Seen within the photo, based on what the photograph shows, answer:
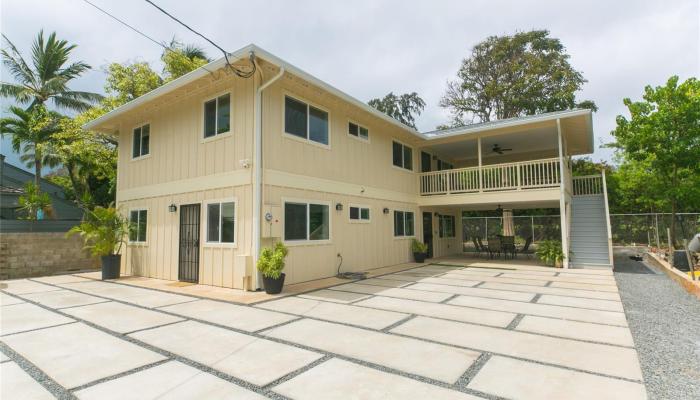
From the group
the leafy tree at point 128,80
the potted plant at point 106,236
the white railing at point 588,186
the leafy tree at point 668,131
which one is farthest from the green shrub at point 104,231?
the leafy tree at point 668,131

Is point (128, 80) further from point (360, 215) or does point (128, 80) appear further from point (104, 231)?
point (360, 215)

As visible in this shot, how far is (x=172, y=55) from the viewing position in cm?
1496

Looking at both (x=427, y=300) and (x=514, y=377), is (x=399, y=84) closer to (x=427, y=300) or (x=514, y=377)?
(x=427, y=300)

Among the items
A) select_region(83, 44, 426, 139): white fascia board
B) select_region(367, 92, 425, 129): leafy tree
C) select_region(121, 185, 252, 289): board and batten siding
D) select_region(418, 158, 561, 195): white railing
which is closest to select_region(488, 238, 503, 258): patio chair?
select_region(418, 158, 561, 195): white railing

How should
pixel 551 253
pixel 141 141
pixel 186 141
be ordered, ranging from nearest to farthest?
pixel 186 141 → pixel 141 141 → pixel 551 253

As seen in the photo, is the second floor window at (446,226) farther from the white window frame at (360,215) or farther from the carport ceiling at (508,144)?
the white window frame at (360,215)

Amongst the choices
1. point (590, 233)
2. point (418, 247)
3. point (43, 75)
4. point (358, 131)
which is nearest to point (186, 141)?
point (358, 131)

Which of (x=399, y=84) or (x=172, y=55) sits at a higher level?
(x=399, y=84)

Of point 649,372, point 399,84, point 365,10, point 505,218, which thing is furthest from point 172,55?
point 649,372

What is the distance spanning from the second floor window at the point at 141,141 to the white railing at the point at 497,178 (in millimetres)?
8814

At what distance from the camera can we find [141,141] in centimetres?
965

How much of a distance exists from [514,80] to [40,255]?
2250cm

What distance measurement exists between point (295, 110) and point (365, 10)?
99.6 inches

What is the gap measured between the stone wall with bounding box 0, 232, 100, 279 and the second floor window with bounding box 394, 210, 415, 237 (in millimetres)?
9452
